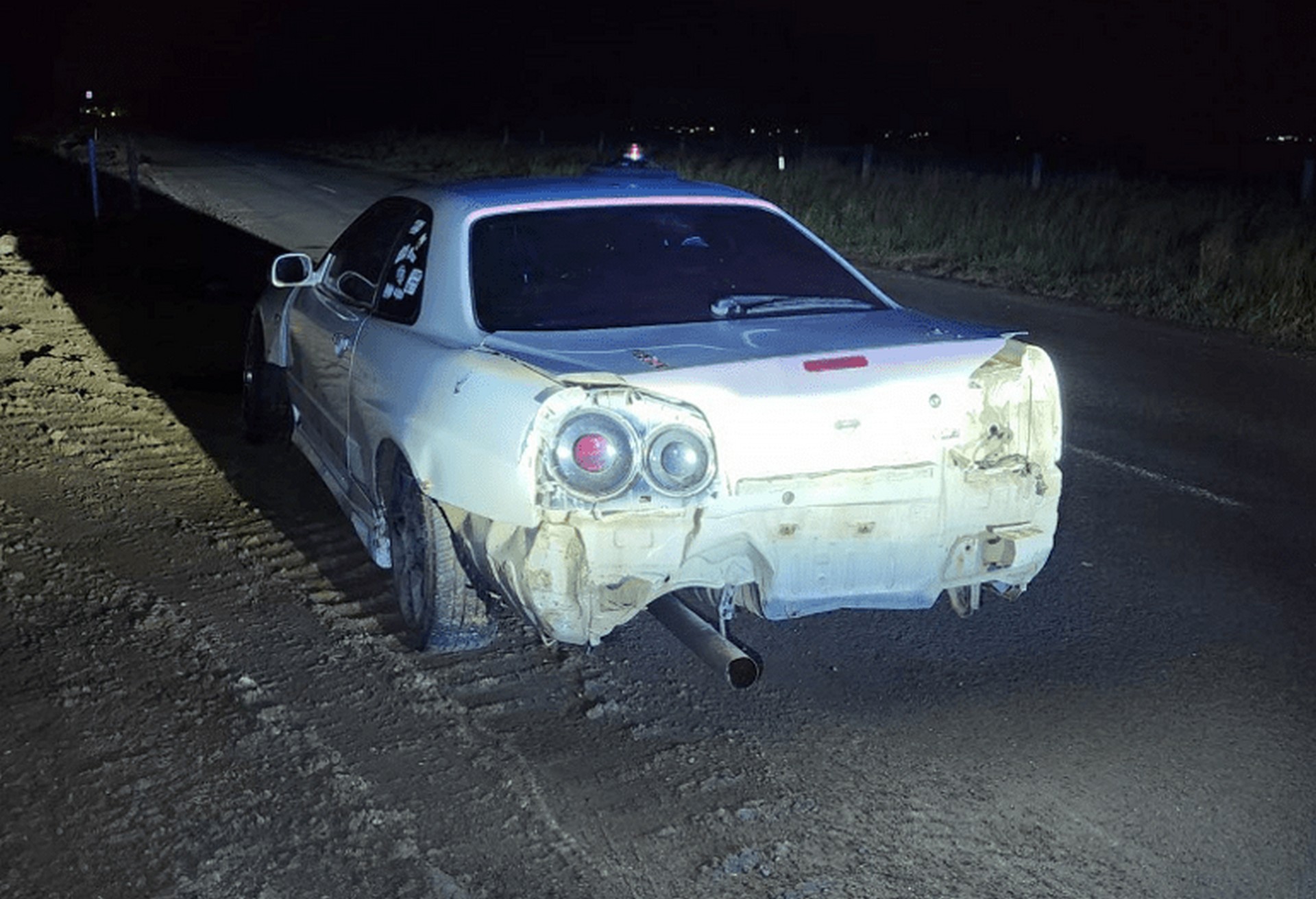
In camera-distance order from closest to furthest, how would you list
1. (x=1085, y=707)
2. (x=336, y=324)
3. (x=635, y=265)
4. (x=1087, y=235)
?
(x=1085, y=707) < (x=635, y=265) < (x=336, y=324) < (x=1087, y=235)

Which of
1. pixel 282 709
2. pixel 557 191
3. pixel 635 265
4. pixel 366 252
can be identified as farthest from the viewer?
pixel 366 252

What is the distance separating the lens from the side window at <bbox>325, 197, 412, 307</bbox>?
213 inches

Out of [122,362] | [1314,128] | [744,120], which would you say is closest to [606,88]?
[744,120]

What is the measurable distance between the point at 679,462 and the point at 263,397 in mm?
3790

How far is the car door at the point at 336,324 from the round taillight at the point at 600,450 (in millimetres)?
1610

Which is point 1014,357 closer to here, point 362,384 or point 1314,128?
point 362,384

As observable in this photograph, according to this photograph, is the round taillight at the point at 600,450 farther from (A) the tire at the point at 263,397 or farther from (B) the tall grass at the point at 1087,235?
(B) the tall grass at the point at 1087,235

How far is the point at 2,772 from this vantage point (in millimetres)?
3746

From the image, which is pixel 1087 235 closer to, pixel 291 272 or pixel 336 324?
pixel 291 272

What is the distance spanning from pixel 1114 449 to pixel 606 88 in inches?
3428

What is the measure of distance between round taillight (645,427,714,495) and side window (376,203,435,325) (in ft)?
4.40

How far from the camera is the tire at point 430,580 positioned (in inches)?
171

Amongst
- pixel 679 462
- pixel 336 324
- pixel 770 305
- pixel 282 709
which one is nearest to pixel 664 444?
pixel 679 462

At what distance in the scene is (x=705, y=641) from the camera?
3.99 meters
